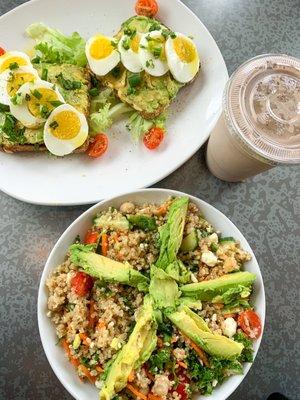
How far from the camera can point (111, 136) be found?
192 cm

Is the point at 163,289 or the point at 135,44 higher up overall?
the point at 135,44

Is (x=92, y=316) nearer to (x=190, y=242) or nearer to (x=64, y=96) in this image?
(x=190, y=242)

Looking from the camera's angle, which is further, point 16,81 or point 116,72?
point 116,72

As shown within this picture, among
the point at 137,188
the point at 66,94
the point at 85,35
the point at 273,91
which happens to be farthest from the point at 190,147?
the point at 85,35

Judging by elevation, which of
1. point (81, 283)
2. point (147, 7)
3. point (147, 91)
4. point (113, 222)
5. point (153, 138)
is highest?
point (147, 7)

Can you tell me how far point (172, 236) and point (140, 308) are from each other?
0.83 feet

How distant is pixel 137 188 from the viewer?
1.83m

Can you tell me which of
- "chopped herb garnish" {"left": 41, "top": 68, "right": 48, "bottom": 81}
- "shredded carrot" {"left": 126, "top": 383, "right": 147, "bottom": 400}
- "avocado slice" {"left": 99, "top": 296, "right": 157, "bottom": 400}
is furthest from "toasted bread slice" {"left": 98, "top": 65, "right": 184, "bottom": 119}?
"shredded carrot" {"left": 126, "top": 383, "right": 147, "bottom": 400}

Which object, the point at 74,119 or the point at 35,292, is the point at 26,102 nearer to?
the point at 74,119

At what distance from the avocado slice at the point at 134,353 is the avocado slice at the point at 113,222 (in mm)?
261

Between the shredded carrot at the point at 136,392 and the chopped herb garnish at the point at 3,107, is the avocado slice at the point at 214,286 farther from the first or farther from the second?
the chopped herb garnish at the point at 3,107

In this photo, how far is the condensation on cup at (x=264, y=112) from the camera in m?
1.57

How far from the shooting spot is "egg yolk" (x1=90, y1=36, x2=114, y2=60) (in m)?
1.84

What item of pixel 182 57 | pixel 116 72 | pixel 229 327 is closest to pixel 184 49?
pixel 182 57
